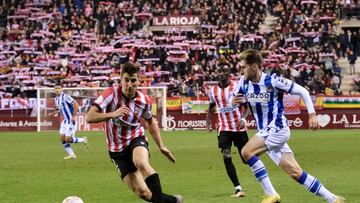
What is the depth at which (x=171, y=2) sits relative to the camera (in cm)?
5800

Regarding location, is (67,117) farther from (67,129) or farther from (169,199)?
(169,199)

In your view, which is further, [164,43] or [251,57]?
[164,43]

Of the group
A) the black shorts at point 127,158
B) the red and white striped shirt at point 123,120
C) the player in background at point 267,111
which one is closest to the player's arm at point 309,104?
the player in background at point 267,111

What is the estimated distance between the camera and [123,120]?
11.2 meters

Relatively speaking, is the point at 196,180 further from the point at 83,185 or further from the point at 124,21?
the point at 124,21

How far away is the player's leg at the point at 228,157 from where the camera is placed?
15.0 metres

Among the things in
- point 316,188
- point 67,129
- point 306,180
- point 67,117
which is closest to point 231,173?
point 306,180

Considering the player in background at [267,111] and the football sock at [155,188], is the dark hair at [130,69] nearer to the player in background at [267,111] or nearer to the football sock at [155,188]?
the football sock at [155,188]

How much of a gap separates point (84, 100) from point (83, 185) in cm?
2732

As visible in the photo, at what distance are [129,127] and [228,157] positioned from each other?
4525mm

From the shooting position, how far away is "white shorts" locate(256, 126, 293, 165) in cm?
1223

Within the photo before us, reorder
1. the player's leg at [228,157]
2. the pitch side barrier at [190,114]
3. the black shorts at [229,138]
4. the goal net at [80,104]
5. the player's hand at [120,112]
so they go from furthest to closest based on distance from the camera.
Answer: the goal net at [80,104] → the pitch side barrier at [190,114] → the black shorts at [229,138] → the player's leg at [228,157] → the player's hand at [120,112]

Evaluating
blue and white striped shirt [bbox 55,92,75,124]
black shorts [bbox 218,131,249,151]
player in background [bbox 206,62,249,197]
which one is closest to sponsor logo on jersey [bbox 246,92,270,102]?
player in background [bbox 206,62,249,197]

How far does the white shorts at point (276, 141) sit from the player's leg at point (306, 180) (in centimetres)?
11
